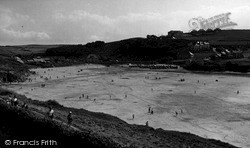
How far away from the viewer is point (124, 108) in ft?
152

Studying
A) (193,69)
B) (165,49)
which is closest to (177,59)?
(165,49)

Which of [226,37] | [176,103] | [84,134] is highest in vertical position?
[226,37]

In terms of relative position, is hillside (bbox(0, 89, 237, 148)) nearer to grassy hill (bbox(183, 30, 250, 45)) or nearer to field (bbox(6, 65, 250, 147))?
field (bbox(6, 65, 250, 147))

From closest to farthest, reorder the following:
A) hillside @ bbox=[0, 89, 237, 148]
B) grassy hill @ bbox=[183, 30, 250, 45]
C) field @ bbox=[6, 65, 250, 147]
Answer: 1. hillside @ bbox=[0, 89, 237, 148]
2. field @ bbox=[6, 65, 250, 147]
3. grassy hill @ bbox=[183, 30, 250, 45]

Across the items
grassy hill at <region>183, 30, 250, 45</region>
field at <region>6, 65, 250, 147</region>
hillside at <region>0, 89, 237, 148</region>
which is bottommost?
field at <region>6, 65, 250, 147</region>

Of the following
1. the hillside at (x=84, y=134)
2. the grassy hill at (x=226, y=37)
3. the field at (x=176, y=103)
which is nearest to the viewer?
the hillside at (x=84, y=134)

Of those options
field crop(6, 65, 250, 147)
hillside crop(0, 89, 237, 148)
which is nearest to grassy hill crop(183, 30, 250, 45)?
field crop(6, 65, 250, 147)

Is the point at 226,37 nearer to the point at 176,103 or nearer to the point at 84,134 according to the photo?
the point at 176,103

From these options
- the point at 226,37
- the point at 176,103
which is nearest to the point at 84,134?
the point at 176,103

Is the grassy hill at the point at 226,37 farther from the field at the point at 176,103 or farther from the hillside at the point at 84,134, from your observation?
the hillside at the point at 84,134

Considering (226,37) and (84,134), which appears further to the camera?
(226,37)

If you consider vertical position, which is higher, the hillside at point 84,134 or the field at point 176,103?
the hillside at point 84,134

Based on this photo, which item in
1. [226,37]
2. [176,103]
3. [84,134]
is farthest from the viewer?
[226,37]

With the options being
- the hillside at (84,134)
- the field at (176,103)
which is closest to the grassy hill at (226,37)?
the field at (176,103)
